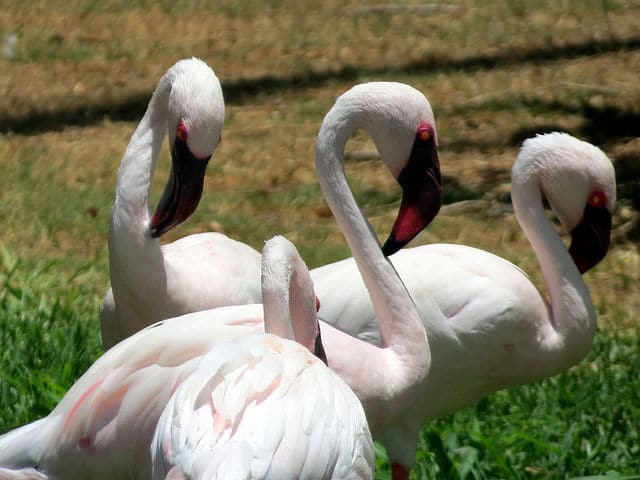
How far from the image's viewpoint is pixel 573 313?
4.49m

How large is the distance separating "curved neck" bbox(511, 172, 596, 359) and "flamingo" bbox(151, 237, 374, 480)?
147 centimetres

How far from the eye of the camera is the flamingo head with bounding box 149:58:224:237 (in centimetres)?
433

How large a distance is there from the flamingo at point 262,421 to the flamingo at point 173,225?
119cm

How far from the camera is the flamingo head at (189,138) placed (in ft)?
14.2

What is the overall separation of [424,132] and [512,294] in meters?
0.66

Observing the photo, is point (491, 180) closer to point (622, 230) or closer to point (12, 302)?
point (622, 230)

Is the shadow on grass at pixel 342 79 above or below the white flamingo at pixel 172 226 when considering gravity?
below

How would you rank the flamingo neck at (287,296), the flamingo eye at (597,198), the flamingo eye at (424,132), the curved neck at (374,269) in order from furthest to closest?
the flamingo eye at (597,198) < the flamingo eye at (424,132) < the curved neck at (374,269) < the flamingo neck at (287,296)

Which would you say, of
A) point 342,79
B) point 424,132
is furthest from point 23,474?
point 342,79

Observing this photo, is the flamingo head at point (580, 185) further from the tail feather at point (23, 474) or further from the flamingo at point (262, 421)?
the tail feather at point (23, 474)

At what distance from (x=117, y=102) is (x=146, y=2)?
273cm

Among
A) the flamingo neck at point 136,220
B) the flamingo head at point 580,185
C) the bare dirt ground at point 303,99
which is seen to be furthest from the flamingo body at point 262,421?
the bare dirt ground at point 303,99

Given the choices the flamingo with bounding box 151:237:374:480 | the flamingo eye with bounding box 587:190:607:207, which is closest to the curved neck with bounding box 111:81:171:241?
the flamingo with bounding box 151:237:374:480

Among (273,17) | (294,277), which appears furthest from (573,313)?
(273,17)
